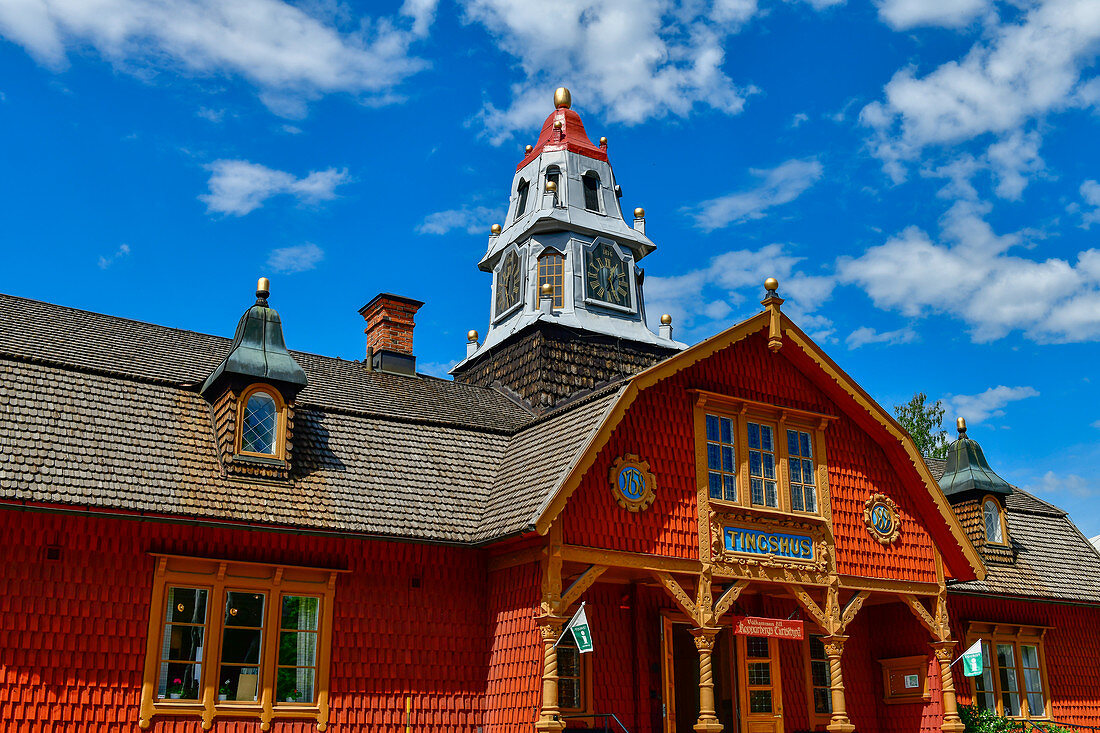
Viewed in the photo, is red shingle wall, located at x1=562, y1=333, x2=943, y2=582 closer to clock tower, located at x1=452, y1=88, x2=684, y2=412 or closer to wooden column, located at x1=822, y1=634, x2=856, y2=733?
wooden column, located at x1=822, y1=634, x2=856, y2=733

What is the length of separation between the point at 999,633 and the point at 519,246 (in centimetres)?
1398

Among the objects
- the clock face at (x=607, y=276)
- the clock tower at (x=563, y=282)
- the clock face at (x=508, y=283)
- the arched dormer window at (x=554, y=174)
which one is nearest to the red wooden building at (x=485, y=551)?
the clock tower at (x=563, y=282)

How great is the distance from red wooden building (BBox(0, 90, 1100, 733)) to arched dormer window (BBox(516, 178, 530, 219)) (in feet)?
21.8

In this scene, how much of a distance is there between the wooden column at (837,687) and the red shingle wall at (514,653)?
17.8 feet

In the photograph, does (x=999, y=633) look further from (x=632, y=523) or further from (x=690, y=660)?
(x=632, y=523)

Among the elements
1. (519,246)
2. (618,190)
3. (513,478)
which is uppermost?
(618,190)

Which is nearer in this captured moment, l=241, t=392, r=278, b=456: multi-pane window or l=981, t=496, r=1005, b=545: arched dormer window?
l=241, t=392, r=278, b=456: multi-pane window

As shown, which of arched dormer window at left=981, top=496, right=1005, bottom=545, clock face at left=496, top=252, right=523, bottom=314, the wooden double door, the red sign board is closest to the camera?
the red sign board

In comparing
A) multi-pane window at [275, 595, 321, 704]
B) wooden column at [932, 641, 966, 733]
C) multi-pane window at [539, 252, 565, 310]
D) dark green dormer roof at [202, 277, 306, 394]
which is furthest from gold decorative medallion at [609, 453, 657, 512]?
multi-pane window at [539, 252, 565, 310]

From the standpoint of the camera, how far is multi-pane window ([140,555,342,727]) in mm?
14281

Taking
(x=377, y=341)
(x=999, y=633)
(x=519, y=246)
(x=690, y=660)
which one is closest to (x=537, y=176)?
(x=519, y=246)

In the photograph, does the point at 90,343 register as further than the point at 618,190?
No

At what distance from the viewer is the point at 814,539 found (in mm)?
18266

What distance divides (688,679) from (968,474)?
746 centimetres
